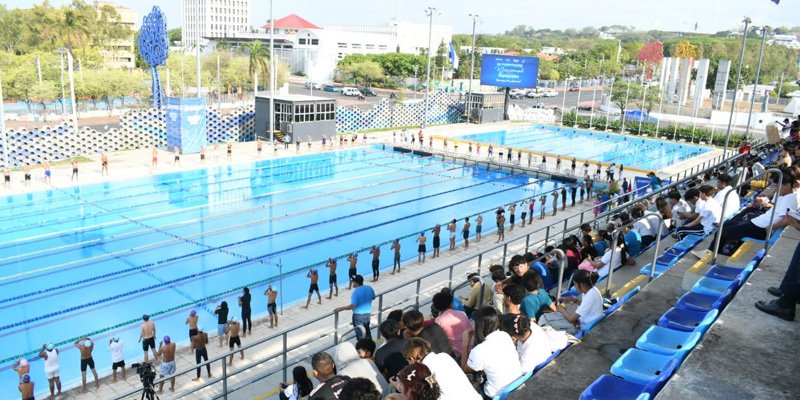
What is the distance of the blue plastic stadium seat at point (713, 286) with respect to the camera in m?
6.61

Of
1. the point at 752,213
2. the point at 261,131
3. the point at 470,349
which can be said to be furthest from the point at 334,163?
the point at 470,349

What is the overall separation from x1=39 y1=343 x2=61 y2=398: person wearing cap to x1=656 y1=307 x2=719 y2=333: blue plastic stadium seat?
28.6ft

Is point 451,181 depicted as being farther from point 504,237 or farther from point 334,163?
point 504,237

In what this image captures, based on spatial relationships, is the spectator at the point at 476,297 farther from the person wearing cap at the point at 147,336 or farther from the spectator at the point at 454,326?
the person wearing cap at the point at 147,336

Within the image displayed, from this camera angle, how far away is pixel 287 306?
46.2ft

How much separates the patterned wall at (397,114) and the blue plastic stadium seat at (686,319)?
111ft

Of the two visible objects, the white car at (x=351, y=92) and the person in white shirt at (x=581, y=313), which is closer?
the person in white shirt at (x=581, y=313)

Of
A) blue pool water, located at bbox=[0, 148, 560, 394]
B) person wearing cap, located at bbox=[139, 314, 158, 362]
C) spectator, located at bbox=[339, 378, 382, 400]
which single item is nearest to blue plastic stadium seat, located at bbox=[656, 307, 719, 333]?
spectator, located at bbox=[339, 378, 382, 400]

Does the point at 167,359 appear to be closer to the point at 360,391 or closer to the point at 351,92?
the point at 360,391

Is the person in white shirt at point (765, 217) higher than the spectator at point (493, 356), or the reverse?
the person in white shirt at point (765, 217)

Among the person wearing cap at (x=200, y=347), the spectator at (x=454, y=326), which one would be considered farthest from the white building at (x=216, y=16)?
the spectator at (x=454, y=326)

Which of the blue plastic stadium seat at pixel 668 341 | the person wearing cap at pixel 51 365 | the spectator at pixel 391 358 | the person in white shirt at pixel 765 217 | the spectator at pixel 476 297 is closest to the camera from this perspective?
the spectator at pixel 391 358

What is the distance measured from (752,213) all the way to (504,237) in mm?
10874

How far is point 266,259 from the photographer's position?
57.3ft
